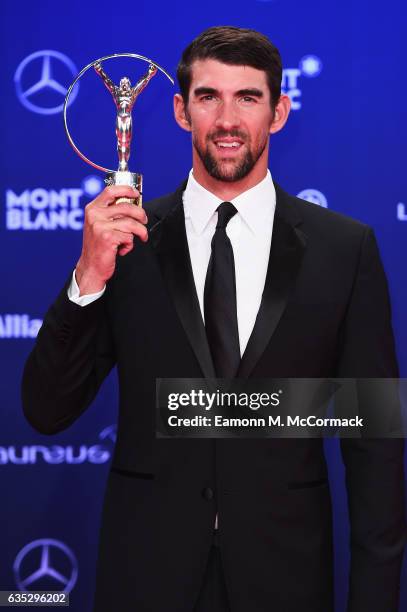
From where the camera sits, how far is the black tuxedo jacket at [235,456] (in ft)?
6.29

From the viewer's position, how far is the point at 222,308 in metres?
1.94

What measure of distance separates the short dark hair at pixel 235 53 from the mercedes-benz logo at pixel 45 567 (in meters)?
1.95

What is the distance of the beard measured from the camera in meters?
1.98

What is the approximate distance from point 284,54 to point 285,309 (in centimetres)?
139

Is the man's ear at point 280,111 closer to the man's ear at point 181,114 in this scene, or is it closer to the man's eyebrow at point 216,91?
the man's eyebrow at point 216,91

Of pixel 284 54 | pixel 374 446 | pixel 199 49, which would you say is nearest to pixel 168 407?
pixel 374 446

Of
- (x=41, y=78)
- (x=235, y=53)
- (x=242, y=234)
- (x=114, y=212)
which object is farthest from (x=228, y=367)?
(x=41, y=78)

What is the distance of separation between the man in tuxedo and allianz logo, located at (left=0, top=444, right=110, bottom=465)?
125cm

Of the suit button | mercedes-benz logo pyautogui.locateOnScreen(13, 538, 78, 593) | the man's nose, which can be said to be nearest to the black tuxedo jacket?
the suit button

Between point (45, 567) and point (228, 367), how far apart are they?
1772 millimetres

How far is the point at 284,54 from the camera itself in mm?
3025

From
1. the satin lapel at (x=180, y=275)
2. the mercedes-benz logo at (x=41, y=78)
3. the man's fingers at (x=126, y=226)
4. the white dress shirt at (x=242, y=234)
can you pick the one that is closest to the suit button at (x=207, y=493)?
the satin lapel at (x=180, y=275)

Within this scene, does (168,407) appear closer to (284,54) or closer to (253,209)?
(253,209)

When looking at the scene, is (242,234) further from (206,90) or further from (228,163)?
(206,90)
